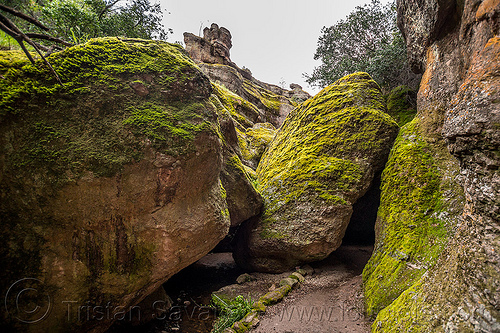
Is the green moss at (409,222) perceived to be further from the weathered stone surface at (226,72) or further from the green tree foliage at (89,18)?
the weathered stone surface at (226,72)

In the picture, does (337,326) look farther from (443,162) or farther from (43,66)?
(43,66)

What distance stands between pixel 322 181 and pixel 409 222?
2749 millimetres

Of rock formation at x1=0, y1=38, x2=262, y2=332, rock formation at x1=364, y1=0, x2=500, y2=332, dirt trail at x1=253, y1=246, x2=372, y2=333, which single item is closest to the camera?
rock formation at x1=364, y1=0, x2=500, y2=332

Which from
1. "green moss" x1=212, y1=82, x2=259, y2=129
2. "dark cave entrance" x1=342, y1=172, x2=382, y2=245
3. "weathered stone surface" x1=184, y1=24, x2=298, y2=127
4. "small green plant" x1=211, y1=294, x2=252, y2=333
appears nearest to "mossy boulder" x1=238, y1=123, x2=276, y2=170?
"green moss" x1=212, y1=82, x2=259, y2=129

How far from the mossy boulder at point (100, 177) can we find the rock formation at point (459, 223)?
12.8ft

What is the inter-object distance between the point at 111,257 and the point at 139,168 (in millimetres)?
1740

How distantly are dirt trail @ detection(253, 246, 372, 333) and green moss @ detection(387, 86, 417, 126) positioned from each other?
5.52m

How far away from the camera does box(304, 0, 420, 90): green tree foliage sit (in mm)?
10453

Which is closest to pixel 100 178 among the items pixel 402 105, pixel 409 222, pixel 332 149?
pixel 409 222

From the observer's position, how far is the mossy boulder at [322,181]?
696 cm

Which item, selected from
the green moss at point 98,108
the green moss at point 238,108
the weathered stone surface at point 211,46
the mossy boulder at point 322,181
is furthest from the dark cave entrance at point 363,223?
the weathered stone surface at point 211,46
